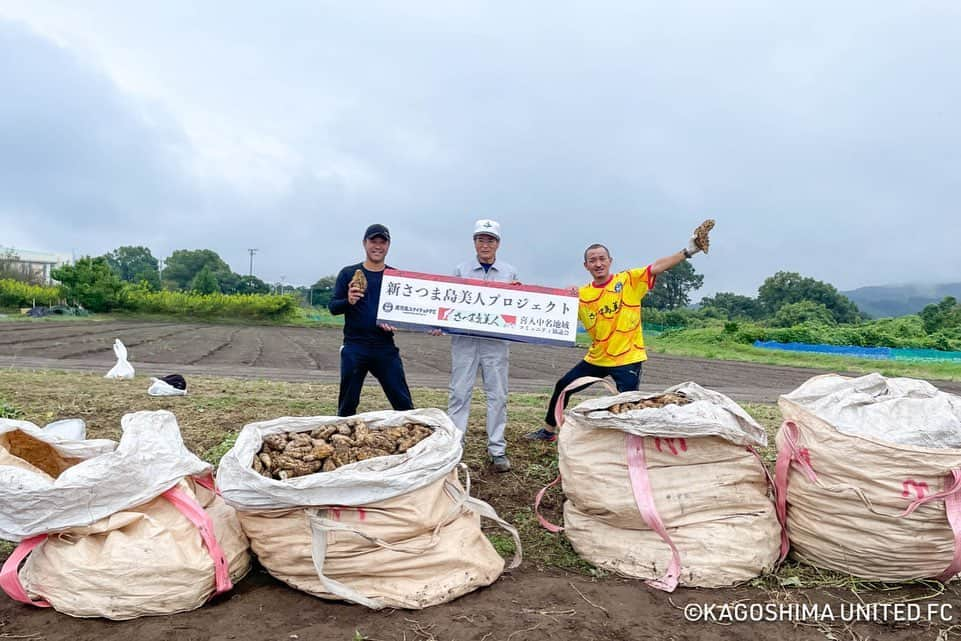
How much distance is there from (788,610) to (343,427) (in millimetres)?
2066

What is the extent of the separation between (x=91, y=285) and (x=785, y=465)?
45.0m

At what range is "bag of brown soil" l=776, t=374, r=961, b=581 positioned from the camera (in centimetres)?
254

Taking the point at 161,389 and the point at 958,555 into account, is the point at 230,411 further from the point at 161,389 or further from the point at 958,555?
the point at 958,555

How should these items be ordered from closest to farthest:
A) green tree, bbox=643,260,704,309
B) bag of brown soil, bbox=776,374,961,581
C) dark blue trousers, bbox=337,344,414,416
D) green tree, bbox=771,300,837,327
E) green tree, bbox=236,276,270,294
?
bag of brown soil, bbox=776,374,961,581, dark blue trousers, bbox=337,344,414,416, green tree, bbox=771,300,837,327, green tree, bbox=643,260,704,309, green tree, bbox=236,276,270,294

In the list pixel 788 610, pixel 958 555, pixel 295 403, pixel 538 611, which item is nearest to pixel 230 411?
pixel 295 403

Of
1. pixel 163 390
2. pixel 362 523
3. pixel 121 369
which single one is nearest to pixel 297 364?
pixel 121 369

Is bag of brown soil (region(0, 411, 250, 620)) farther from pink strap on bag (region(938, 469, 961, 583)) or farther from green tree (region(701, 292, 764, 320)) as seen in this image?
green tree (region(701, 292, 764, 320))

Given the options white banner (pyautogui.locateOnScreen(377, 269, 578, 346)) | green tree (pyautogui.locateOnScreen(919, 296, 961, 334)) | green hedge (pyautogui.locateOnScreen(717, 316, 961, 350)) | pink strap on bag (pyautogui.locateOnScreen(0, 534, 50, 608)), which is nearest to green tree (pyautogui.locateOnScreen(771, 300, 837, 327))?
green tree (pyautogui.locateOnScreen(919, 296, 961, 334))

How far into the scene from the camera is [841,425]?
8.89 ft

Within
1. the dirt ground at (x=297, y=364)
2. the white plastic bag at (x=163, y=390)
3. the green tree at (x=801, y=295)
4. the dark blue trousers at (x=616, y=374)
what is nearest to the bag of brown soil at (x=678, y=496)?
the dark blue trousers at (x=616, y=374)

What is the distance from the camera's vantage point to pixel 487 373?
421 cm

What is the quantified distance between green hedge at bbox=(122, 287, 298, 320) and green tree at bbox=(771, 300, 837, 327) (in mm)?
34421

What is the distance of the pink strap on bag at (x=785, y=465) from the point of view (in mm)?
2859

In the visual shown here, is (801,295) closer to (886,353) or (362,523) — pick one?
(886,353)
